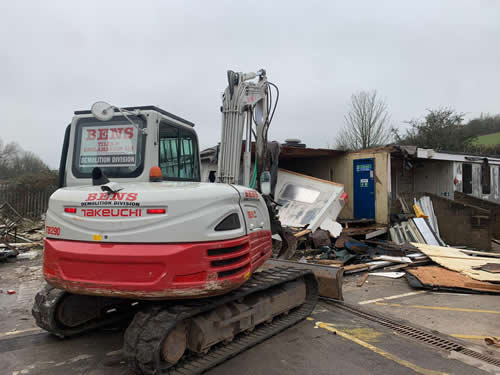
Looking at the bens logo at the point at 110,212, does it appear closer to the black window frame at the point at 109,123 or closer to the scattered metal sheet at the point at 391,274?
the black window frame at the point at 109,123

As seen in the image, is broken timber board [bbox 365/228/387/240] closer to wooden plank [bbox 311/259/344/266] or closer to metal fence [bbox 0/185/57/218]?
wooden plank [bbox 311/259/344/266]

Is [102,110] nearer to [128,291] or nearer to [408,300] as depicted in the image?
[128,291]

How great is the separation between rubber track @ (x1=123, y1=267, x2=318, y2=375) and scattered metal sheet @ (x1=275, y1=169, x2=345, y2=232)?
Result: 22.9ft

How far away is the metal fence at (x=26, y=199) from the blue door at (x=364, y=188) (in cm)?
1416

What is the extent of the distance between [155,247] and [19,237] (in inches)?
481

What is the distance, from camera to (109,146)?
4.33 meters

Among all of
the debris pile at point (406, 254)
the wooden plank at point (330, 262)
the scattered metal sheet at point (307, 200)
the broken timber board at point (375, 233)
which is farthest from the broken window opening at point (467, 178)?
the wooden plank at point (330, 262)

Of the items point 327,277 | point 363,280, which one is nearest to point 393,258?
point 363,280

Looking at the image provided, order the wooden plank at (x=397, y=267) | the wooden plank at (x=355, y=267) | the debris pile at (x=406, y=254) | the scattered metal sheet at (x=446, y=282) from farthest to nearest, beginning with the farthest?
the wooden plank at (x=397, y=267)
the wooden plank at (x=355, y=267)
the debris pile at (x=406, y=254)
the scattered metal sheet at (x=446, y=282)

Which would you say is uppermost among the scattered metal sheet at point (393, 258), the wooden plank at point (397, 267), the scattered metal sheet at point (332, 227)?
the scattered metal sheet at point (332, 227)

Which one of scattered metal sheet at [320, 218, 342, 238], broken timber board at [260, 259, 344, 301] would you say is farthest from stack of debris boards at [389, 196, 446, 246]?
broken timber board at [260, 259, 344, 301]

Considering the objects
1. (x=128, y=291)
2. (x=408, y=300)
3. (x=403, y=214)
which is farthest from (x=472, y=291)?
(x=128, y=291)

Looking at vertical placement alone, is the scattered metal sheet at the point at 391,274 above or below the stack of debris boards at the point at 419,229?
below

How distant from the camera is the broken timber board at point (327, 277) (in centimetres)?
621
